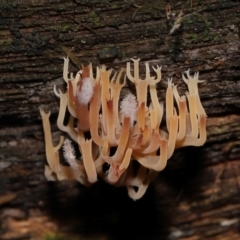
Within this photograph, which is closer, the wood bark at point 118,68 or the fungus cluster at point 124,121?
the fungus cluster at point 124,121

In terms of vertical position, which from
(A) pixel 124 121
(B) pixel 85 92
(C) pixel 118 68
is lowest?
(A) pixel 124 121

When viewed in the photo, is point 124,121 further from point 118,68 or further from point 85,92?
point 118,68

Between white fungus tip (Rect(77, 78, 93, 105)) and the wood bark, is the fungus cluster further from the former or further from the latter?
the wood bark

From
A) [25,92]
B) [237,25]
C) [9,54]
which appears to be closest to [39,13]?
[9,54]

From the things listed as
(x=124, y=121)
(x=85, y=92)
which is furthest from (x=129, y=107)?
(x=85, y=92)

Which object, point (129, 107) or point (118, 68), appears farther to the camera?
point (118, 68)

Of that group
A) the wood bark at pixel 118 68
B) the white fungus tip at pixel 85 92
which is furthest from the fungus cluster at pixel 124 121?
the wood bark at pixel 118 68

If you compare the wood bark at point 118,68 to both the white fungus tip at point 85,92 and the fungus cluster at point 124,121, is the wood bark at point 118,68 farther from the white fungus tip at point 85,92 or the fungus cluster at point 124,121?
the white fungus tip at point 85,92

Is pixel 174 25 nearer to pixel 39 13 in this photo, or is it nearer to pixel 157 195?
pixel 39 13

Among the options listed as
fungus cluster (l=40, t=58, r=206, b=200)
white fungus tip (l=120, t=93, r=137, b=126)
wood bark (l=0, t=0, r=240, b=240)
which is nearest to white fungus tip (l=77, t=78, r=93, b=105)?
fungus cluster (l=40, t=58, r=206, b=200)
